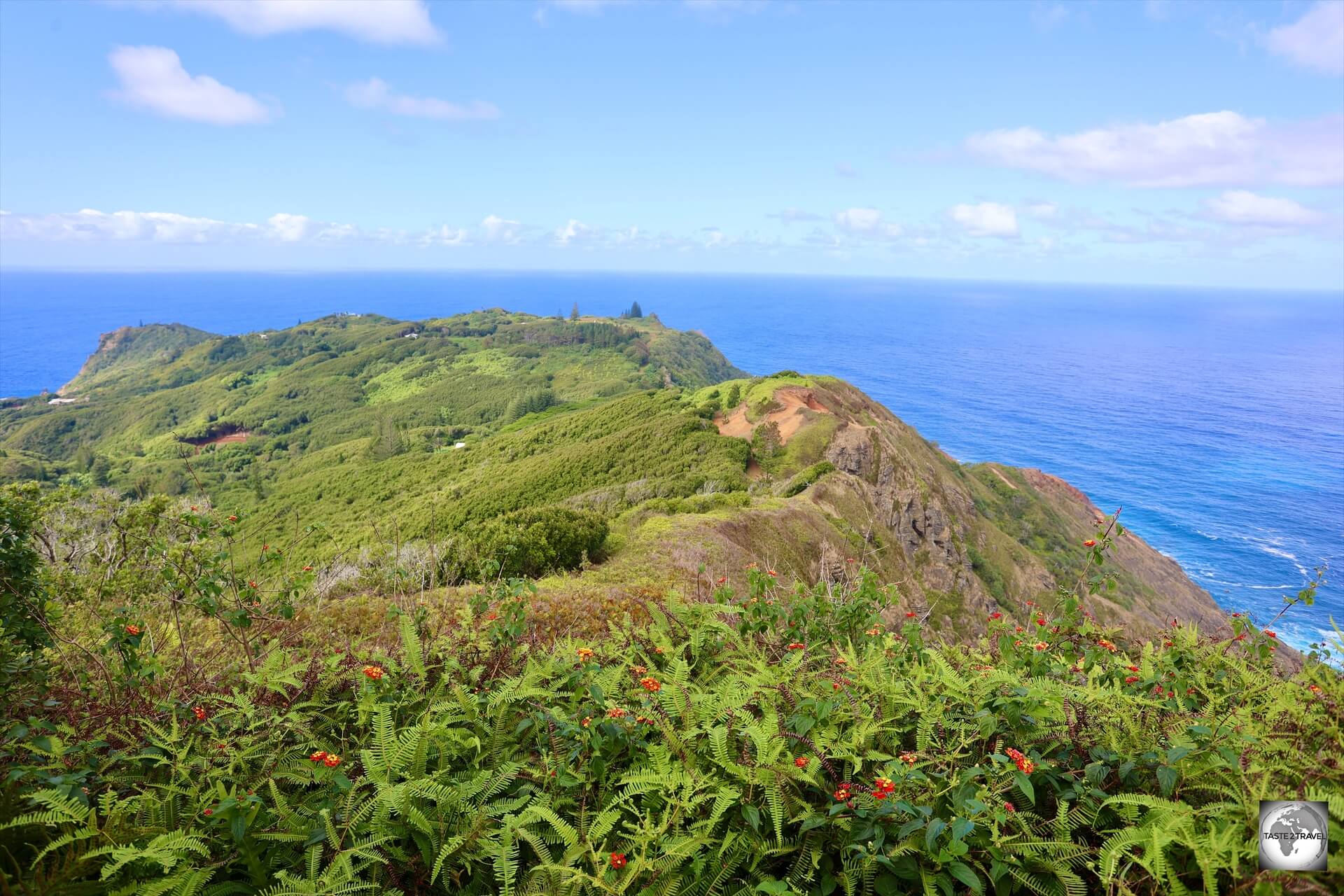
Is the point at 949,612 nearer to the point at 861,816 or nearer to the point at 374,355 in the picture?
the point at 861,816

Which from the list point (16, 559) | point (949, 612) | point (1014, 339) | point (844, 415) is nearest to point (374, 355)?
point (844, 415)

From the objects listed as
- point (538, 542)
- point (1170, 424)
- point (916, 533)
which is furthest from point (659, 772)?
point (1170, 424)

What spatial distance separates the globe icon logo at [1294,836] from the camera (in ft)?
6.28

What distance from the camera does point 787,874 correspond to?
7.89ft

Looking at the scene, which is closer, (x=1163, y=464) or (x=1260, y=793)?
(x=1260, y=793)

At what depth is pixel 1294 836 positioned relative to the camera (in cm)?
198

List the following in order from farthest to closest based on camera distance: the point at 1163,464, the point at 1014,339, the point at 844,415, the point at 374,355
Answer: the point at 1014,339
the point at 374,355
the point at 1163,464
the point at 844,415

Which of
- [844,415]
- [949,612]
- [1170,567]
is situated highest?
[844,415]

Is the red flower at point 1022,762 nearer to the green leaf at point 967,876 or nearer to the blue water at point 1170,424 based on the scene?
the green leaf at point 967,876

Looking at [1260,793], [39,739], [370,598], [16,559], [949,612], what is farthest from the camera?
[949,612]

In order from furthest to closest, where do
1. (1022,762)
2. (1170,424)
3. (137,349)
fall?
1. (137,349)
2. (1170,424)
3. (1022,762)

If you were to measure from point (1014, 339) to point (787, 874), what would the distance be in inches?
8673

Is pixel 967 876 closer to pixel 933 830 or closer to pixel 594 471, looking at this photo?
pixel 933 830

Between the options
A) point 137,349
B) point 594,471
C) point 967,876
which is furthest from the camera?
point 137,349
